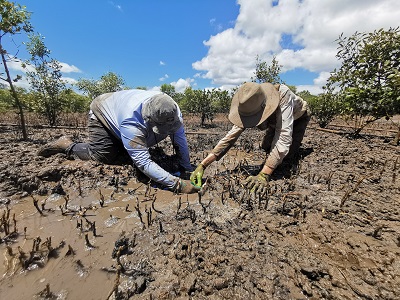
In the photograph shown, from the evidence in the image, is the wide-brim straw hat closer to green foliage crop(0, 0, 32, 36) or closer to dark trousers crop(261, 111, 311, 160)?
dark trousers crop(261, 111, 311, 160)

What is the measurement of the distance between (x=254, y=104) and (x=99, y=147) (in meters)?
2.67

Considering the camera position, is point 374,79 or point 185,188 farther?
point 374,79

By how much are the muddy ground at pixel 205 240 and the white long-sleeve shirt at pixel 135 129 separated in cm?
33

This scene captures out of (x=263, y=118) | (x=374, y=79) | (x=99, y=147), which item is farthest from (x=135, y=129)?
(x=374, y=79)

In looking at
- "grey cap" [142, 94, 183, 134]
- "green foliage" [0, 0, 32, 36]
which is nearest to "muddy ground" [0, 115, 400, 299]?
"grey cap" [142, 94, 183, 134]

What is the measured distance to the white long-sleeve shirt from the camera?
9.84ft

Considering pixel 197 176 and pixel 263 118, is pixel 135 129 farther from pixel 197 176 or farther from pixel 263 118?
pixel 263 118

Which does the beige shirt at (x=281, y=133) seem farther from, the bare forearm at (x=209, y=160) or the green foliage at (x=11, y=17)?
the green foliage at (x=11, y=17)

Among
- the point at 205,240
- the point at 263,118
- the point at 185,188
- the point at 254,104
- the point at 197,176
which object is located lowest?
the point at 205,240

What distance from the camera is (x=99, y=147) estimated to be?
3.83 m

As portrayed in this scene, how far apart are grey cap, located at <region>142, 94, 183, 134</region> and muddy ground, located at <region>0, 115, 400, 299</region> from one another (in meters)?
0.91

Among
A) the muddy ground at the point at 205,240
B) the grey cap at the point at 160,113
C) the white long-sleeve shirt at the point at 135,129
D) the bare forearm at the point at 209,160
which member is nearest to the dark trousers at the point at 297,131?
the muddy ground at the point at 205,240

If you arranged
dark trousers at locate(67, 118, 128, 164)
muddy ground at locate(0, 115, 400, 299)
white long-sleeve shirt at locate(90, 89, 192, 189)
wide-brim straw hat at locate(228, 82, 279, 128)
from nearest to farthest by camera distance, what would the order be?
muddy ground at locate(0, 115, 400, 299), wide-brim straw hat at locate(228, 82, 279, 128), white long-sleeve shirt at locate(90, 89, 192, 189), dark trousers at locate(67, 118, 128, 164)

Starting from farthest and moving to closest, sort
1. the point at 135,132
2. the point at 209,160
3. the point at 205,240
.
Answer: the point at 209,160
the point at 135,132
the point at 205,240
